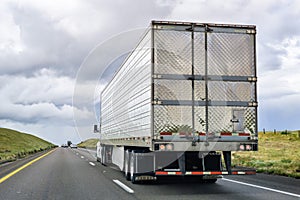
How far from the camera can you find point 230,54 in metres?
10.8

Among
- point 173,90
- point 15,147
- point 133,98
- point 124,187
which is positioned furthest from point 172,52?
point 15,147

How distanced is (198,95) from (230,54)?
1374 millimetres

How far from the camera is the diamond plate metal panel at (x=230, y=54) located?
35.4 feet

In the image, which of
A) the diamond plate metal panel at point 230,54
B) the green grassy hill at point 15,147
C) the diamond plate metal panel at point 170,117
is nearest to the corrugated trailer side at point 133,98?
the diamond plate metal panel at point 170,117

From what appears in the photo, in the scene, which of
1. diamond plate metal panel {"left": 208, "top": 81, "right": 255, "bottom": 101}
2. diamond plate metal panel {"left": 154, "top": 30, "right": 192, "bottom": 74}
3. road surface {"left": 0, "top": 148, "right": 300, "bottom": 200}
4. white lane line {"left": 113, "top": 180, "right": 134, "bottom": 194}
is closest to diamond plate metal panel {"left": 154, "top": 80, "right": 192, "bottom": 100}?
diamond plate metal panel {"left": 154, "top": 30, "right": 192, "bottom": 74}

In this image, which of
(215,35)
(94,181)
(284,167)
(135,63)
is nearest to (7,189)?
(94,181)

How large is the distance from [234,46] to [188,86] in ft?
5.38

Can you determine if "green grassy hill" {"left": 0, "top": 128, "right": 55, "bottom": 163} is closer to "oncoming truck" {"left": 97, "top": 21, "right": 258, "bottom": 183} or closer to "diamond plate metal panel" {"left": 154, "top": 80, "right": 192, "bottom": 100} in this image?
"oncoming truck" {"left": 97, "top": 21, "right": 258, "bottom": 183}

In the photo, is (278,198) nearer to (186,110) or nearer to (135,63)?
(186,110)

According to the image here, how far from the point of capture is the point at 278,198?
9.65m

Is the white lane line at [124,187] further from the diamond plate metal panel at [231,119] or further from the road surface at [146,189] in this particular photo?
the diamond plate metal panel at [231,119]

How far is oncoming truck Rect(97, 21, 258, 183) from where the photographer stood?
34.2ft

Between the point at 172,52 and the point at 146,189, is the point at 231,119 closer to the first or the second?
the point at 172,52

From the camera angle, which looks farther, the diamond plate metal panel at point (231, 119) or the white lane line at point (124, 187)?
the white lane line at point (124, 187)
